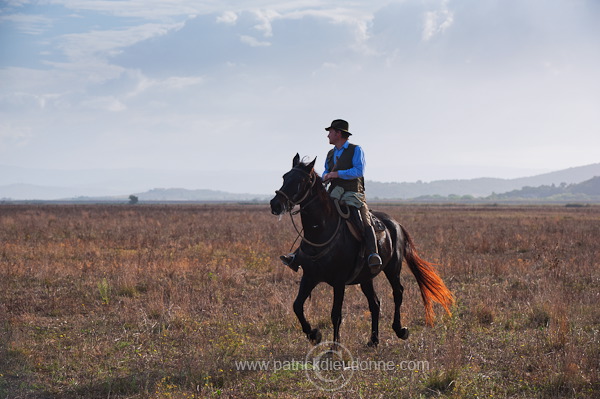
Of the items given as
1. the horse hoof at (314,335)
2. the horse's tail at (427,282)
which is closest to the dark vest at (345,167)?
the horse's tail at (427,282)

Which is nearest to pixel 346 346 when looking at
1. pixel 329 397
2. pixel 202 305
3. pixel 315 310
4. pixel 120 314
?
pixel 329 397

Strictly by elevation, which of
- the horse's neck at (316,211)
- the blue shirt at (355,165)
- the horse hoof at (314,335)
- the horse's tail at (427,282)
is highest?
the blue shirt at (355,165)

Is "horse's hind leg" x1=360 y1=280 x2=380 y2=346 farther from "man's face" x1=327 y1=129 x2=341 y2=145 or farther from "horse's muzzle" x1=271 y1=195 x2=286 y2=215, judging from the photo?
"horse's muzzle" x1=271 y1=195 x2=286 y2=215

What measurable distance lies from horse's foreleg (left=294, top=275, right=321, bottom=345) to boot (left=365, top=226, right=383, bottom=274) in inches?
34.1

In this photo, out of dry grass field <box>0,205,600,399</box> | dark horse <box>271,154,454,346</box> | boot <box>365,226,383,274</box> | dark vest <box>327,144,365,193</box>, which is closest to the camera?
dry grass field <box>0,205,600,399</box>

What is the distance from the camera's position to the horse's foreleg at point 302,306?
6.28m

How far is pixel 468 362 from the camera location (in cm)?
637

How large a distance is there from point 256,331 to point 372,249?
7.77 feet

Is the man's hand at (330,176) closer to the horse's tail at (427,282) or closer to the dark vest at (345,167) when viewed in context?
the dark vest at (345,167)

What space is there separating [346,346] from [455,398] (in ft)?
5.91

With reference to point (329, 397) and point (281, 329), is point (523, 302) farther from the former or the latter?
point (329, 397)

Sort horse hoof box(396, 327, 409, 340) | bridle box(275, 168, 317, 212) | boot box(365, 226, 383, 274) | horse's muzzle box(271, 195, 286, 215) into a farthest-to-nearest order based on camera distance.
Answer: horse hoof box(396, 327, 409, 340)
boot box(365, 226, 383, 274)
bridle box(275, 168, 317, 212)
horse's muzzle box(271, 195, 286, 215)

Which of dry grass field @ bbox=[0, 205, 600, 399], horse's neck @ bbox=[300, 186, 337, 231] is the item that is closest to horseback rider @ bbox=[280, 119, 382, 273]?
horse's neck @ bbox=[300, 186, 337, 231]

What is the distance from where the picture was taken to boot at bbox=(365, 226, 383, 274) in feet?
21.6
